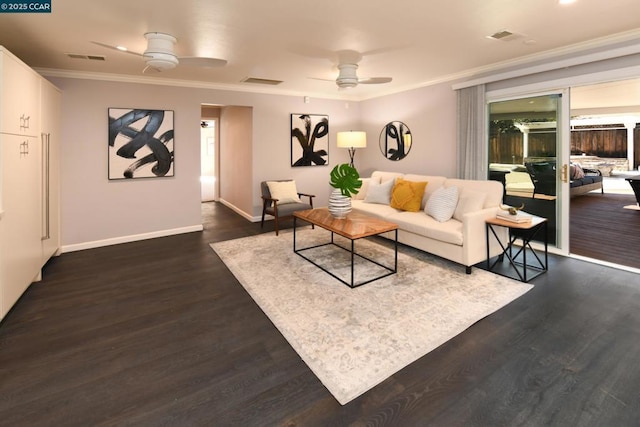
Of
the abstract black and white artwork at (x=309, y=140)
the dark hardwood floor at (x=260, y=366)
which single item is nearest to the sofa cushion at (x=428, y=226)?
the dark hardwood floor at (x=260, y=366)

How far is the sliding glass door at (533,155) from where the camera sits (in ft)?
13.4

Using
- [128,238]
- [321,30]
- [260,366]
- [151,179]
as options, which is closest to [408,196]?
[321,30]

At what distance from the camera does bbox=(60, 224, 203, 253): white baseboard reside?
181 inches

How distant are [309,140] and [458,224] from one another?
12.1ft

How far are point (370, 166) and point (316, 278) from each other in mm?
3997

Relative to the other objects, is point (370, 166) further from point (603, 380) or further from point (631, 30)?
point (603, 380)

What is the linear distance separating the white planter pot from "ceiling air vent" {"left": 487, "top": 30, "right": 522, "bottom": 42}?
2293 mm

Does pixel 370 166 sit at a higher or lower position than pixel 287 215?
higher

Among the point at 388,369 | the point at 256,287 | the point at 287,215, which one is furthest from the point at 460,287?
the point at 287,215

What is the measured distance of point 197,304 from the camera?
297 cm

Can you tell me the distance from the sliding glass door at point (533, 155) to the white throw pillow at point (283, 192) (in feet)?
10.5

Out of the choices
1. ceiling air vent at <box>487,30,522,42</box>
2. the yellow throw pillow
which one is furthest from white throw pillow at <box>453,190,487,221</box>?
ceiling air vent at <box>487,30,522,42</box>

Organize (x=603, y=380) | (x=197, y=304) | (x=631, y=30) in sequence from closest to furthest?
(x=603, y=380) → (x=197, y=304) → (x=631, y=30)

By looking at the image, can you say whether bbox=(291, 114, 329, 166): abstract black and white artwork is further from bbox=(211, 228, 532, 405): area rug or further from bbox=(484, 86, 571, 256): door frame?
bbox=(484, 86, 571, 256): door frame
